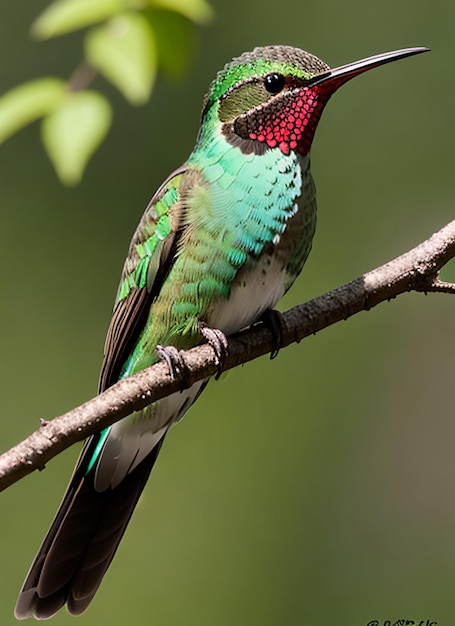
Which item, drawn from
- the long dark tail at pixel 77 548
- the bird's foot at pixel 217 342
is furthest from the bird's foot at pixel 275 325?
the long dark tail at pixel 77 548

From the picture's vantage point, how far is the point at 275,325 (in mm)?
3326

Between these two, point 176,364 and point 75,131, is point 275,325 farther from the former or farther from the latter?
point 75,131

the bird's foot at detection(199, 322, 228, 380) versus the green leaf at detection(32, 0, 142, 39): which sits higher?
the green leaf at detection(32, 0, 142, 39)

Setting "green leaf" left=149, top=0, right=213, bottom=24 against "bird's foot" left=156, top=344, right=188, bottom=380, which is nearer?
"bird's foot" left=156, top=344, right=188, bottom=380

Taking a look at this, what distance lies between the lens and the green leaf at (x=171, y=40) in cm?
307

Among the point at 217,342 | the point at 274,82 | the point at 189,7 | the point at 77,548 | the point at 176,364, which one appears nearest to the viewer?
the point at 176,364

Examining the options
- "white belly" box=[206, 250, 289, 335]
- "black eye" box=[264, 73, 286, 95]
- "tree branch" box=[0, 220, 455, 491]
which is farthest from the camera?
"black eye" box=[264, 73, 286, 95]

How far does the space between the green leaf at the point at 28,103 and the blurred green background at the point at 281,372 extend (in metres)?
4.01

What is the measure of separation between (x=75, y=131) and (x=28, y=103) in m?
0.21

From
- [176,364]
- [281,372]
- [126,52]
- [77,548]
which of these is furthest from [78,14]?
[281,372]

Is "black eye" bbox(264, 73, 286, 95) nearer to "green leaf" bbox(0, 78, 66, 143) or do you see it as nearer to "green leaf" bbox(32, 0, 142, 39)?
"green leaf" bbox(32, 0, 142, 39)

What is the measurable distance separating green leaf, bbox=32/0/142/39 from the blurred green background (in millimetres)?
4038

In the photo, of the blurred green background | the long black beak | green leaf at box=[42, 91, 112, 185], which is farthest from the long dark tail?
the blurred green background

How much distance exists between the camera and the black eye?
3.63m
